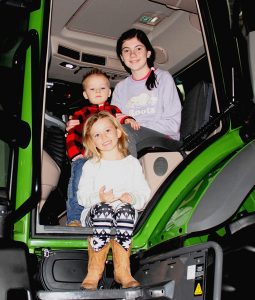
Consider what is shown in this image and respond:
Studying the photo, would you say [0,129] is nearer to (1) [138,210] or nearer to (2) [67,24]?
(1) [138,210]

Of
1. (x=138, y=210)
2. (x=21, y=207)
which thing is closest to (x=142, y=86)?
(x=138, y=210)

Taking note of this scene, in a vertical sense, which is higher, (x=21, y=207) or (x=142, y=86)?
(x=142, y=86)

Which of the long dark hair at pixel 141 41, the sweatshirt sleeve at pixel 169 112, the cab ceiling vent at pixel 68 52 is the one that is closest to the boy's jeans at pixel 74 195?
the sweatshirt sleeve at pixel 169 112

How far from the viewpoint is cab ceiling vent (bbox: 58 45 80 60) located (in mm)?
→ 3685

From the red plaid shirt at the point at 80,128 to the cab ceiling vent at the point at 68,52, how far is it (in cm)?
55

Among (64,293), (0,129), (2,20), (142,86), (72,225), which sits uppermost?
(2,20)

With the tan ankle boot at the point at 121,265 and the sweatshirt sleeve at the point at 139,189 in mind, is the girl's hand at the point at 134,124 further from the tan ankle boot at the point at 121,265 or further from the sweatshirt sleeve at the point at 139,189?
the tan ankle boot at the point at 121,265

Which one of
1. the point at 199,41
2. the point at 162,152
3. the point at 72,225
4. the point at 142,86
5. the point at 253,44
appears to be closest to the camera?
the point at 253,44

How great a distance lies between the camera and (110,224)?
2.65m

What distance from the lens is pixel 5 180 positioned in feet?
8.80

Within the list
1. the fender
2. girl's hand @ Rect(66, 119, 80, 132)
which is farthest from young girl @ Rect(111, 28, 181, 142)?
the fender

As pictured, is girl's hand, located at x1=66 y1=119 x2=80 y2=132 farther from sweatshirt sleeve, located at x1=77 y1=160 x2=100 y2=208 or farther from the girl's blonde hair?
sweatshirt sleeve, located at x1=77 y1=160 x2=100 y2=208

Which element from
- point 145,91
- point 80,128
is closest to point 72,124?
point 80,128

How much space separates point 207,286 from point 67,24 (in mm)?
2074
